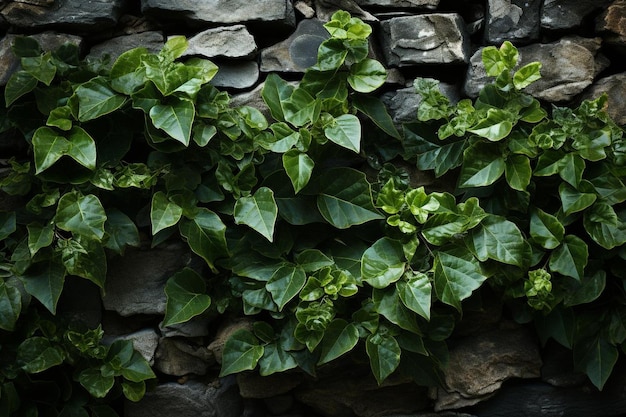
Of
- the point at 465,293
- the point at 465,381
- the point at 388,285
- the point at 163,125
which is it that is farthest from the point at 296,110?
the point at 465,381

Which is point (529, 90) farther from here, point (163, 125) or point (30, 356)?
point (30, 356)

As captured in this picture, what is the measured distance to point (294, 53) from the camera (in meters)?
1.96

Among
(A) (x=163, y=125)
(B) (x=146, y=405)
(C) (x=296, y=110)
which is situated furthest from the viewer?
(B) (x=146, y=405)

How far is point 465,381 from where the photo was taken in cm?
201

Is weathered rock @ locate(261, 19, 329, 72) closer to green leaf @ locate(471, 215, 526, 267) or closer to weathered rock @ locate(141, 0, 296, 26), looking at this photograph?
weathered rock @ locate(141, 0, 296, 26)

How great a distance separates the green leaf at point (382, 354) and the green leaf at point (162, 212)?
573mm

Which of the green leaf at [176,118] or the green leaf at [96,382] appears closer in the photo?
the green leaf at [176,118]

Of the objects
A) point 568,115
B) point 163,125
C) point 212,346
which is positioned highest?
point 163,125

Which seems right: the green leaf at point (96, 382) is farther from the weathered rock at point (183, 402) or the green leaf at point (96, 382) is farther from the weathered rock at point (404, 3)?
the weathered rock at point (404, 3)

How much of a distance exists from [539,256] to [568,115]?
1.26ft

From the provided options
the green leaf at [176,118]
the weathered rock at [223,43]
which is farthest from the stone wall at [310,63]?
the green leaf at [176,118]

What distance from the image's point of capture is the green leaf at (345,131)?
5.85 feet

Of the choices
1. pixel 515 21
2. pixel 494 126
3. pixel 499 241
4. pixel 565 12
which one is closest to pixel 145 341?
pixel 499 241

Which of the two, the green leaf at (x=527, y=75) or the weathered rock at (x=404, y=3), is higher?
the weathered rock at (x=404, y=3)
